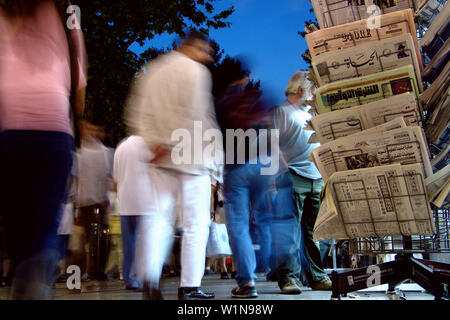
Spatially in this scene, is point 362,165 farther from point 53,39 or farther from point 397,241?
point 53,39

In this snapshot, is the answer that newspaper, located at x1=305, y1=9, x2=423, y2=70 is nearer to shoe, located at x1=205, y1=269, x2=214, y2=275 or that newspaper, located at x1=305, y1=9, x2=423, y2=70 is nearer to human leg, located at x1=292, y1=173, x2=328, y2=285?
human leg, located at x1=292, y1=173, x2=328, y2=285

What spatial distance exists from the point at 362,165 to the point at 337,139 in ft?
0.49

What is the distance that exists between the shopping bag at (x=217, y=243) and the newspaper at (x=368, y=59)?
3785 mm

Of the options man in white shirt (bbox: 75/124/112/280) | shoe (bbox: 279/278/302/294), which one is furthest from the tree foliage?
shoe (bbox: 279/278/302/294)

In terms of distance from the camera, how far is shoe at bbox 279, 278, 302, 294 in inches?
129

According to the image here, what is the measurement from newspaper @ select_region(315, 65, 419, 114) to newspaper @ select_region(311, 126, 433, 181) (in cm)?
18

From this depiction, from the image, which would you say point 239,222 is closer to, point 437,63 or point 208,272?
point 437,63

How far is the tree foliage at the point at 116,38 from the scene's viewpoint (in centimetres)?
671

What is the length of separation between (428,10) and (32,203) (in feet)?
6.18

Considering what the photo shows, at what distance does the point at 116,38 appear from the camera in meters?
6.96

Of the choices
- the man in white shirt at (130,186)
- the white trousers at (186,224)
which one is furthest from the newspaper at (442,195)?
the man in white shirt at (130,186)
